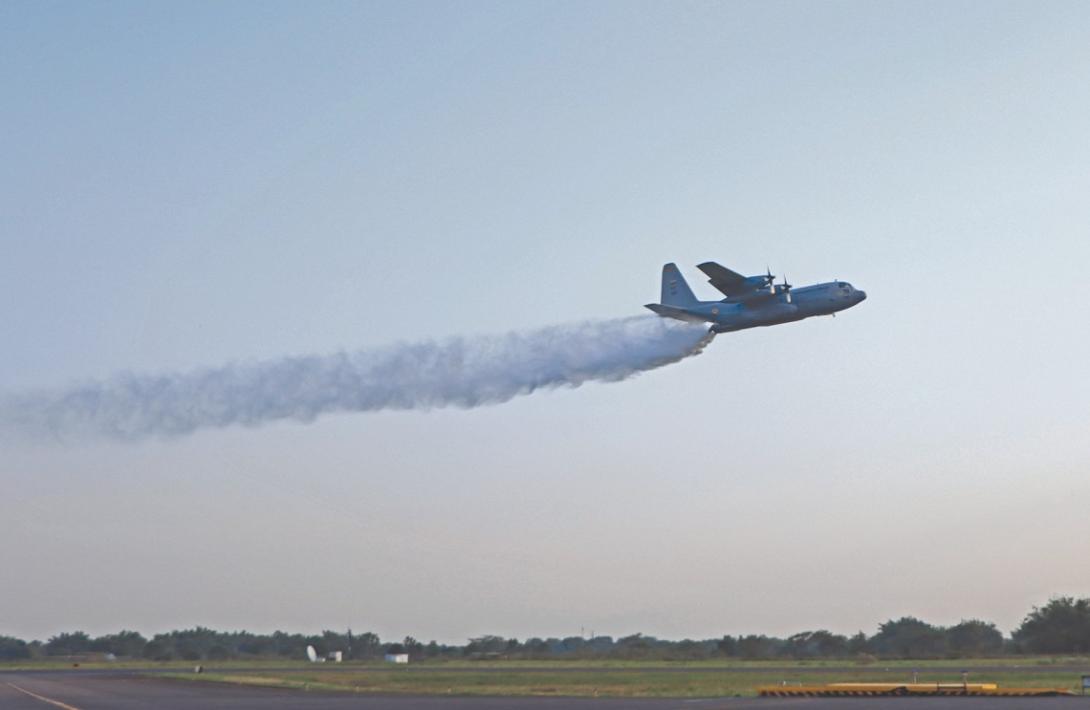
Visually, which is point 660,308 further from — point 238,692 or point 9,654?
point 9,654

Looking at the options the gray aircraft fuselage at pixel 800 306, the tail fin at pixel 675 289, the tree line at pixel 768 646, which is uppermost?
the tail fin at pixel 675 289

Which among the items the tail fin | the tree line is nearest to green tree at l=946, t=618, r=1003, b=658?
the tree line

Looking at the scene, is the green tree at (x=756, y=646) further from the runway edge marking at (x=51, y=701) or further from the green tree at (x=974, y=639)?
the runway edge marking at (x=51, y=701)

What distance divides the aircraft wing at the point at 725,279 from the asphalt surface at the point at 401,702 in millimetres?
25618

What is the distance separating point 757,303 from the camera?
67562 mm

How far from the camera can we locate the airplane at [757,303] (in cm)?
6731

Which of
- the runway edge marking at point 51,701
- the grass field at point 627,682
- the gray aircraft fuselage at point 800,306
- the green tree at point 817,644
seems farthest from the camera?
the green tree at point 817,644

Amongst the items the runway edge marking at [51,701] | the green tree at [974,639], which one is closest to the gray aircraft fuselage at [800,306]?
the runway edge marking at [51,701]

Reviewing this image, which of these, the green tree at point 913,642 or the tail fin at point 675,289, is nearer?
the tail fin at point 675,289

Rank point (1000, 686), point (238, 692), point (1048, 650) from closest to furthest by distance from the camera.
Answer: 1. point (1000, 686)
2. point (238, 692)
3. point (1048, 650)

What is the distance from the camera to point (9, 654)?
19038 centimetres

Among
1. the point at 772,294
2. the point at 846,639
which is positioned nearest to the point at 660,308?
the point at 772,294

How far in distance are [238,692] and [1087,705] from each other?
4344 centimetres

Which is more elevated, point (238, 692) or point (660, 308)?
point (660, 308)
